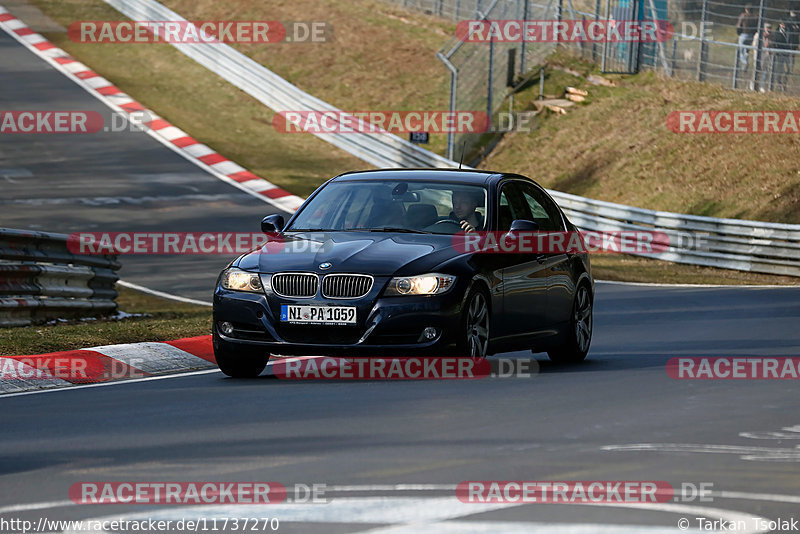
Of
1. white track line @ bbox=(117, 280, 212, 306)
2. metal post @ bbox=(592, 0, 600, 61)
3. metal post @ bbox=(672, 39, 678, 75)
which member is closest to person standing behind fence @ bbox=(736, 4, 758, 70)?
metal post @ bbox=(672, 39, 678, 75)

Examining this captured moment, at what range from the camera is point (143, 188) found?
29.1 meters

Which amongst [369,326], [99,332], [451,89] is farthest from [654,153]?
[369,326]

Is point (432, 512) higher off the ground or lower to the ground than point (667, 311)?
higher

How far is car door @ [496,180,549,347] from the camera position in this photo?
442 inches

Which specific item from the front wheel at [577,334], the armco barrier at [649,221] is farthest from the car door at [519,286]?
the armco barrier at [649,221]

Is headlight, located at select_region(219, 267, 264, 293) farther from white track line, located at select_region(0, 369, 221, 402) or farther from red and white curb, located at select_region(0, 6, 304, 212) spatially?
red and white curb, located at select_region(0, 6, 304, 212)

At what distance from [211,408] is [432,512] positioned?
136 inches

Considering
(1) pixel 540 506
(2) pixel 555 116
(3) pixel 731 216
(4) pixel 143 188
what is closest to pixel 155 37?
(2) pixel 555 116

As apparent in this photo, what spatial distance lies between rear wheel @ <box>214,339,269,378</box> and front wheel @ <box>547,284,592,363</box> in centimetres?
279

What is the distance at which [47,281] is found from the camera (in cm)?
1493

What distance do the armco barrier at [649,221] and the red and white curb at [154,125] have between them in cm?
378

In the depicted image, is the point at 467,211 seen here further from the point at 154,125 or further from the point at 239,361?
the point at 154,125

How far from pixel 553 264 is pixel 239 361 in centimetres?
286

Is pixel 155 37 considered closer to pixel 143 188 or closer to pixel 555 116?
pixel 555 116
